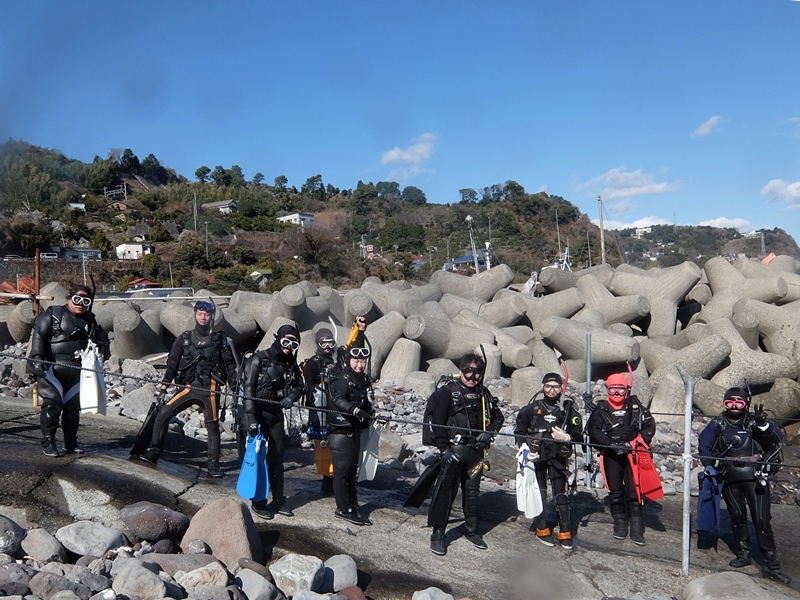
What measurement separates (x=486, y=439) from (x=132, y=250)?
141ft

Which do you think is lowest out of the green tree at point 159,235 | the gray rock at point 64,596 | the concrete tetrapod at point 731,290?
the gray rock at point 64,596

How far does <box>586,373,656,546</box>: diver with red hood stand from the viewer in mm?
5668

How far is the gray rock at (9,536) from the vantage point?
14.1ft

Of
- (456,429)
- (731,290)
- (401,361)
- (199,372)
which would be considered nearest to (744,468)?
(456,429)

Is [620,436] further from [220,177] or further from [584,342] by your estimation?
[220,177]

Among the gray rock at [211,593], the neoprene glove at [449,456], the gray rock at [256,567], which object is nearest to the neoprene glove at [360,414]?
the neoprene glove at [449,456]

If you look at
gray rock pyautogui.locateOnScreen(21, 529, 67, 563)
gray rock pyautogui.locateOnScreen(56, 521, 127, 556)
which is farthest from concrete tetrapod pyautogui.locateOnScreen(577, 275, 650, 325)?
gray rock pyautogui.locateOnScreen(21, 529, 67, 563)

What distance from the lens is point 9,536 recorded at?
14.2ft

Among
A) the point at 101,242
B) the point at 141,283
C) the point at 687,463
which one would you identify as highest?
the point at 101,242

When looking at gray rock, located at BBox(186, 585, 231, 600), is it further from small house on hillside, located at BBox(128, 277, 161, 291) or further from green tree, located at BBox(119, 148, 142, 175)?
green tree, located at BBox(119, 148, 142, 175)

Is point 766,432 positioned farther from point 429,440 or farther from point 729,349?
point 729,349

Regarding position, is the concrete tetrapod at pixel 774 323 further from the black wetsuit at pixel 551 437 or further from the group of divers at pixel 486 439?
the black wetsuit at pixel 551 437

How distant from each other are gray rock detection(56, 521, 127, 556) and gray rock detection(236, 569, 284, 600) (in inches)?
37.1

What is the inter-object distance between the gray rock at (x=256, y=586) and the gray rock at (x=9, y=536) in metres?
1.38
